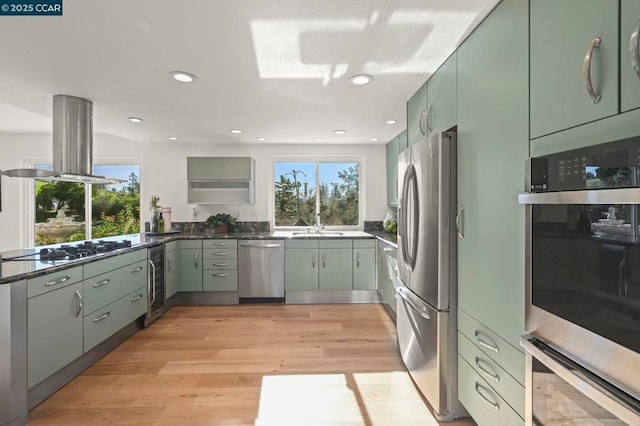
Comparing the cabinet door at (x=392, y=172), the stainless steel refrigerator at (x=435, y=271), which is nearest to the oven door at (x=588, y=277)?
the stainless steel refrigerator at (x=435, y=271)

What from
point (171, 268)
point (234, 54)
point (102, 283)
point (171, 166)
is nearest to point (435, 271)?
point (234, 54)

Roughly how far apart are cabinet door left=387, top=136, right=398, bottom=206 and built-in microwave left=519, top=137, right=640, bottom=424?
300 cm

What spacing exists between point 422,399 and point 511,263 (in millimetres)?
1271

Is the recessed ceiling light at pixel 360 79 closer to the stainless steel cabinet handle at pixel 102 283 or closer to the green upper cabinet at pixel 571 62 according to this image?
the green upper cabinet at pixel 571 62

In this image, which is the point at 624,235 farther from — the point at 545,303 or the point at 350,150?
the point at 350,150

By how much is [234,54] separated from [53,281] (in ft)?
6.17

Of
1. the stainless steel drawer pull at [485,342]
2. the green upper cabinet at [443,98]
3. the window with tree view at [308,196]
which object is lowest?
the stainless steel drawer pull at [485,342]

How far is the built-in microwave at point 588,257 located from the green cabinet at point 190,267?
3658 mm

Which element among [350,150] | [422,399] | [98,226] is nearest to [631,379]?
[422,399]

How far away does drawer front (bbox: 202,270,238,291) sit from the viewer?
3.86 meters

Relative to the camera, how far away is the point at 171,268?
366 cm

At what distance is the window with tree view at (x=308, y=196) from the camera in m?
4.67

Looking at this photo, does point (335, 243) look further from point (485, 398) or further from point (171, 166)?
point (171, 166)

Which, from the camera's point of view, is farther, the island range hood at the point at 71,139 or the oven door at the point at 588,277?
the island range hood at the point at 71,139
